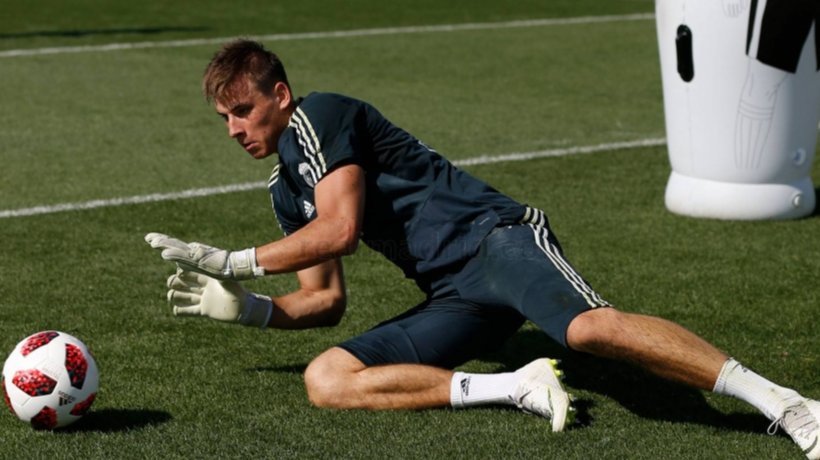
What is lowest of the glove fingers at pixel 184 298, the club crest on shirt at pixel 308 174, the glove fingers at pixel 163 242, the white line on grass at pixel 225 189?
the white line on grass at pixel 225 189

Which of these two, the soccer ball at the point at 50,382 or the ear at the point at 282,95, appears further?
the ear at the point at 282,95

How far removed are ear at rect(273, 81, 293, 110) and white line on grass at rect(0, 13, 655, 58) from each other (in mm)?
11675

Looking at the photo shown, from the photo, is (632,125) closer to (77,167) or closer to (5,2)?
(77,167)

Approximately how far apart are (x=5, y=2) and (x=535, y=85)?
1104cm

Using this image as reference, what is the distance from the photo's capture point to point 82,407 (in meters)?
5.16

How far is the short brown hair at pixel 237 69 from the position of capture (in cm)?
550

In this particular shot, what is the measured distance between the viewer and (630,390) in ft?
18.7

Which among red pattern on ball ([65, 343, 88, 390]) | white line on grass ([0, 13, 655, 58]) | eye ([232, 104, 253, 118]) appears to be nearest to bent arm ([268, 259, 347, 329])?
eye ([232, 104, 253, 118])

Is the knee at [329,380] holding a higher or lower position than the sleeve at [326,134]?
lower

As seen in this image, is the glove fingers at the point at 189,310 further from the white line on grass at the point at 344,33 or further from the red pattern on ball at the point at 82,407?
the white line on grass at the point at 344,33

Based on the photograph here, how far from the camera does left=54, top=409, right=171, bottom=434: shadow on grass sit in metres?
5.19

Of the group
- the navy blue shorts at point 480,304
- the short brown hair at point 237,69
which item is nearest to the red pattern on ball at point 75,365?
the navy blue shorts at point 480,304

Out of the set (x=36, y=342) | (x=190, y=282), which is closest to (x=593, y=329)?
(x=190, y=282)

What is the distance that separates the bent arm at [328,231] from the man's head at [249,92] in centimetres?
40
